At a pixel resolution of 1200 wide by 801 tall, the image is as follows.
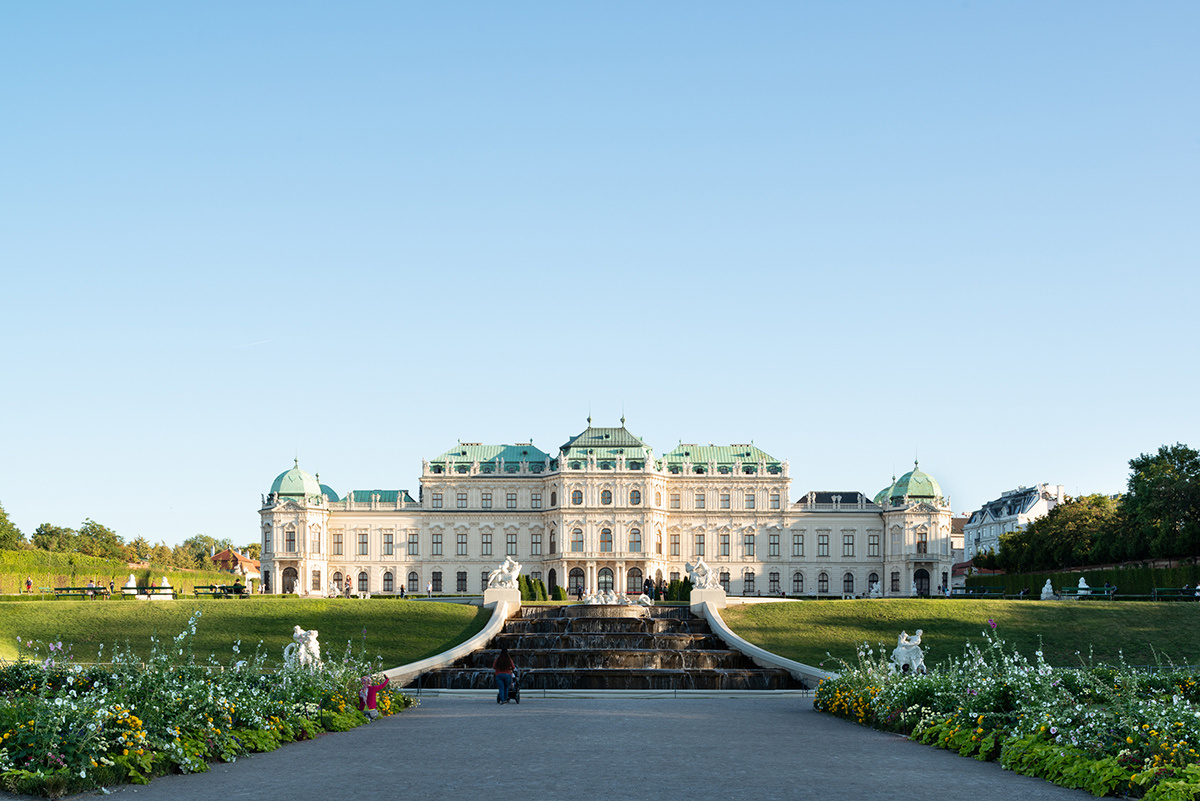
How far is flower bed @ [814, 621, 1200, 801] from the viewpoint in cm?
1391

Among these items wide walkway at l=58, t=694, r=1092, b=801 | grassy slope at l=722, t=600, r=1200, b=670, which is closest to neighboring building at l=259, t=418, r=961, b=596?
grassy slope at l=722, t=600, r=1200, b=670

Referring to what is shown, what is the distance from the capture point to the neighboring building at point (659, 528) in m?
102

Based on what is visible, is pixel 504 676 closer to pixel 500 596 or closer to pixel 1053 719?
pixel 1053 719

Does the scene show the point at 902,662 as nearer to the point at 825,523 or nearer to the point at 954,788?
the point at 954,788

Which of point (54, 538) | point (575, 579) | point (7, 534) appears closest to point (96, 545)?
point (54, 538)

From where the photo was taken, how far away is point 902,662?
96.3 ft

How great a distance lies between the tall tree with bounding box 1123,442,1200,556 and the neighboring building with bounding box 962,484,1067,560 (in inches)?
2127

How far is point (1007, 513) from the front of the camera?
140 m

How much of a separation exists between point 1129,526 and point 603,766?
2653 inches

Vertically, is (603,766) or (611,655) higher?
(603,766)

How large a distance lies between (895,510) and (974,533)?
57238mm

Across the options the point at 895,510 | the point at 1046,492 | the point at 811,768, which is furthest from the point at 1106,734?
the point at 1046,492

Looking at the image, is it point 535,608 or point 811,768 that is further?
point 535,608

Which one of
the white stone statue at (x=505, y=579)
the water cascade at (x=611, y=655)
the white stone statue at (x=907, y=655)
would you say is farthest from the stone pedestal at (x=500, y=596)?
the white stone statue at (x=907, y=655)
